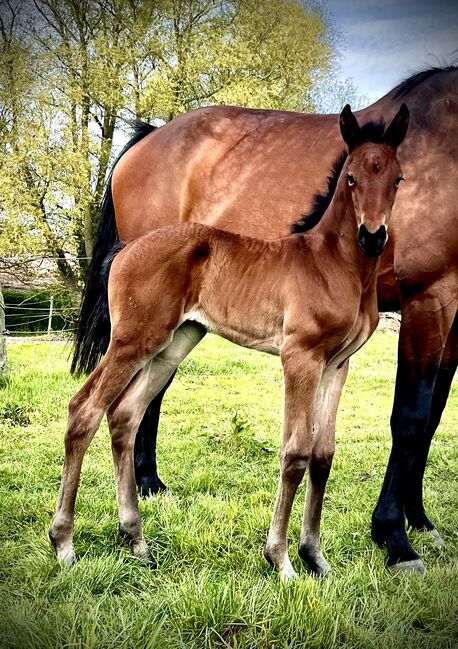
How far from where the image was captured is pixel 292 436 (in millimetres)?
2664

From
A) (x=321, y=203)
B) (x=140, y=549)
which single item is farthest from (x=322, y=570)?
(x=321, y=203)

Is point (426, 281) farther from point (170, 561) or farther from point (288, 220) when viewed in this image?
point (170, 561)

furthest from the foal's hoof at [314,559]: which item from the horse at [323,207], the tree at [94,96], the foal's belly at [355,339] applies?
the tree at [94,96]

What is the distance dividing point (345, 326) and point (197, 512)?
59.0 inches

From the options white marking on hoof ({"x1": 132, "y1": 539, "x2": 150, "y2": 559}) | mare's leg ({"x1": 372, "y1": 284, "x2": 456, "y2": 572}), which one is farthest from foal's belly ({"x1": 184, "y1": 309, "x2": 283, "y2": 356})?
white marking on hoof ({"x1": 132, "y1": 539, "x2": 150, "y2": 559})

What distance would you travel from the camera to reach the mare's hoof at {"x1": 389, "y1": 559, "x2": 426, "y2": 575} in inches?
117

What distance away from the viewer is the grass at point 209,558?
2230mm

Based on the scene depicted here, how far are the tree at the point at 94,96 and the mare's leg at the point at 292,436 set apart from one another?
9.36 meters

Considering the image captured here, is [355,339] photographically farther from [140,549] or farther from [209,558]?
[140,549]

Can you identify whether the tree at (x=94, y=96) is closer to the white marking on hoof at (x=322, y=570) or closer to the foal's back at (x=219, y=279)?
the foal's back at (x=219, y=279)

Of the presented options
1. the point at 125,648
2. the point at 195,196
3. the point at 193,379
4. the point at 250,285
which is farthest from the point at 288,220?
the point at 193,379

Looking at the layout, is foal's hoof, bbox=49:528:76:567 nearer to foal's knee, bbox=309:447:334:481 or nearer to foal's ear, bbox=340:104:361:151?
foal's knee, bbox=309:447:334:481

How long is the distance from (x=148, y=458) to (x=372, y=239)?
96.6 inches

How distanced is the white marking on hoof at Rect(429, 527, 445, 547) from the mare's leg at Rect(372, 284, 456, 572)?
1.11 feet
